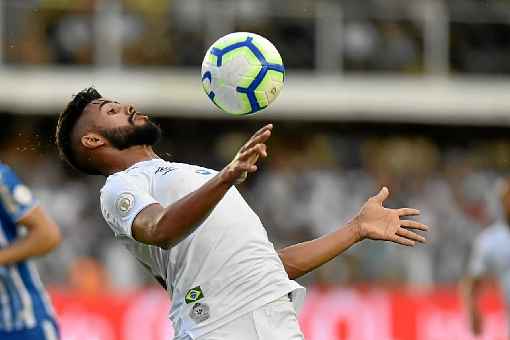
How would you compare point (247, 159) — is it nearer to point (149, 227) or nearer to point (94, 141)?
point (149, 227)

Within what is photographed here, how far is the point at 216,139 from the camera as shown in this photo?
2255 cm

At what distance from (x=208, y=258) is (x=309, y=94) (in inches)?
667

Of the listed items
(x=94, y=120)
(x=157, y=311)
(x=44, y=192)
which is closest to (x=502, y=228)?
(x=157, y=311)

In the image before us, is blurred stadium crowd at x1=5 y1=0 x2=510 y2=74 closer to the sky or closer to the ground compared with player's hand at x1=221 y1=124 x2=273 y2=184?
closer to the sky

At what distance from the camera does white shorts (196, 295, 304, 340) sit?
5.07 meters

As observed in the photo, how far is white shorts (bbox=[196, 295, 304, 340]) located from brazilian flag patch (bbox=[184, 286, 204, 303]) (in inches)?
6.2

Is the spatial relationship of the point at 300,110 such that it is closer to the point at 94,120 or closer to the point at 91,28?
the point at 91,28

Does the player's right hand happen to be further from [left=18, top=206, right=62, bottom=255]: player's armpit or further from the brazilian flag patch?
the brazilian flag patch

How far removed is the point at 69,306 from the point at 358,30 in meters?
11.3

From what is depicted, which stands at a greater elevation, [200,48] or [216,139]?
[200,48]

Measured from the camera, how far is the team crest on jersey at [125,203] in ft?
16.4

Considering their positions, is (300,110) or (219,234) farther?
(300,110)

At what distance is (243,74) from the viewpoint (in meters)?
5.38

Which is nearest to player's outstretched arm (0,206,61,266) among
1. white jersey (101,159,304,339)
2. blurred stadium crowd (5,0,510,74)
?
white jersey (101,159,304,339)
